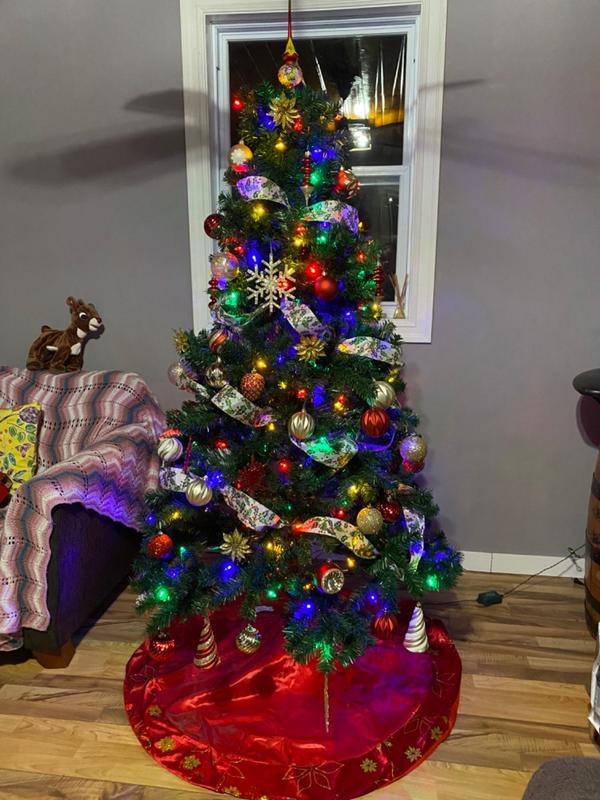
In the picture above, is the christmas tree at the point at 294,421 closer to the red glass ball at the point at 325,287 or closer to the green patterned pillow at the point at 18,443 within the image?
the red glass ball at the point at 325,287

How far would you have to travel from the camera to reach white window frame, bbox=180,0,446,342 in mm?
2113

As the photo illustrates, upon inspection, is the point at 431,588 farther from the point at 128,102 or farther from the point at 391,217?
the point at 128,102

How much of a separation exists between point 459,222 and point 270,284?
1.00 meters

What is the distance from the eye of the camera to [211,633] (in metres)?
1.83

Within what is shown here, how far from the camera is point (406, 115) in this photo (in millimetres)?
2250

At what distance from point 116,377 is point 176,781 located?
4.65 ft

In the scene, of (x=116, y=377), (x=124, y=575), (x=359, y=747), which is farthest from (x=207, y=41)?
(x=359, y=747)

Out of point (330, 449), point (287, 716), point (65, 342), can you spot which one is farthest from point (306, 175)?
point (287, 716)

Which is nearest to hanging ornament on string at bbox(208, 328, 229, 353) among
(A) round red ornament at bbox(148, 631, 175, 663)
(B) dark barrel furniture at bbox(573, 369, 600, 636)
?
(A) round red ornament at bbox(148, 631, 175, 663)

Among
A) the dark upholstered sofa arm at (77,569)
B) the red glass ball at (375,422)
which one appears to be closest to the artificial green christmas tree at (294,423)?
the red glass ball at (375,422)

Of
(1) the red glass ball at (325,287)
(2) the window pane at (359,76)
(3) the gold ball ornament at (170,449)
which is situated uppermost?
(2) the window pane at (359,76)

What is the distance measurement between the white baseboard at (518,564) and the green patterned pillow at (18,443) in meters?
1.80

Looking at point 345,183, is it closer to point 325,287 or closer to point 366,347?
point 325,287

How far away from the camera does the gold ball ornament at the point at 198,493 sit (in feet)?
5.35
